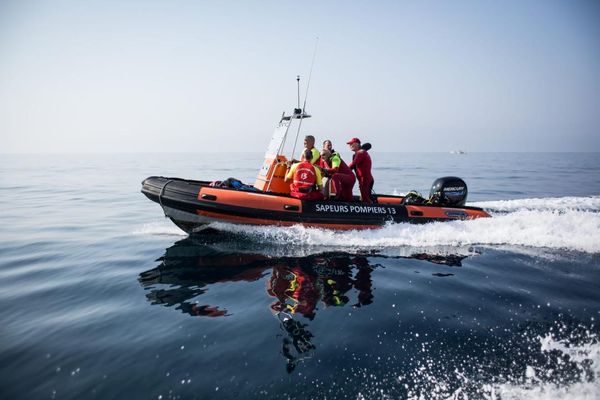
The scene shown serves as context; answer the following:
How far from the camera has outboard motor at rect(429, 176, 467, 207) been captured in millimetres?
7332

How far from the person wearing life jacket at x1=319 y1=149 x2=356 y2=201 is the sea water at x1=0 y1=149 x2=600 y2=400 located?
90 centimetres

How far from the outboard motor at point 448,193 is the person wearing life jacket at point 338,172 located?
75.6 inches

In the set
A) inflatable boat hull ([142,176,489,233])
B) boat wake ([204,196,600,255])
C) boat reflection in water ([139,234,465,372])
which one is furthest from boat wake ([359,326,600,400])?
inflatable boat hull ([142,176,489,233])

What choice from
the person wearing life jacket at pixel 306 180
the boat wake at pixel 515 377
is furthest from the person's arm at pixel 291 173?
the boat wake at pixel 515 377

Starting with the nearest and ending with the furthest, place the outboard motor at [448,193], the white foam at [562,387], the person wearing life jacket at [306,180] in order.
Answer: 1. the white foam at [562,387]
2. the person wearing life jacket at [306,180]
3. the outboard motor at [448,193]

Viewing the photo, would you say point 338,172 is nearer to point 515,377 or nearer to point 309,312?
point 309,312

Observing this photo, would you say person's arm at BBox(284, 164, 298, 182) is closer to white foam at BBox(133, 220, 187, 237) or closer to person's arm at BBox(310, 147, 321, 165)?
person's arm at BBox(310, 147, 321, 165)

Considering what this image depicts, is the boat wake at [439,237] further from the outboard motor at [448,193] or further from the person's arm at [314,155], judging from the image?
the person's arm at [314,155]

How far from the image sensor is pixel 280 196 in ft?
21.1

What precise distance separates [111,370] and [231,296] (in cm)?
153

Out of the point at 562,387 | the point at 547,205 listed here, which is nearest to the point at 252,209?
the point at 562,387

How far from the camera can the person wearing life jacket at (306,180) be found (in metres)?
6.28

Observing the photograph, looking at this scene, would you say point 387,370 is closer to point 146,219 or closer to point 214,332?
point 214,332

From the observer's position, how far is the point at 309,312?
11.5ft
